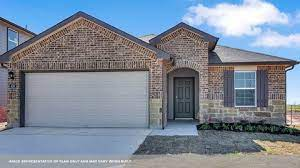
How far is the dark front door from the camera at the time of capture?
1916 centimetres

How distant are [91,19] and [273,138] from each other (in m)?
8.63

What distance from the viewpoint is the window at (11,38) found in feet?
72.3

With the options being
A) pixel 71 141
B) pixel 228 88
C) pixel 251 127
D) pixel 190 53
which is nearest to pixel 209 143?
pixel 71 141

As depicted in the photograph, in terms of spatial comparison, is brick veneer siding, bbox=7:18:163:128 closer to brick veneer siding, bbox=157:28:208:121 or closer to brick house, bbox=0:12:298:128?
brick house, bbox=0:12:298:128

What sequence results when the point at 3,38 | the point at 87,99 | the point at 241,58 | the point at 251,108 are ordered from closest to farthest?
1. the point at 87,99
2. the point at 251,108
3. the point at 241,58
4. the point at 3,38

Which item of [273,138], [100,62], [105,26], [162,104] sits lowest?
[273,138]

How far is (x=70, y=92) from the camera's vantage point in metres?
15.5

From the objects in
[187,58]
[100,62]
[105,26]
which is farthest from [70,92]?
[187,58]

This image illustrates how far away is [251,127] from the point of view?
15.0 metres

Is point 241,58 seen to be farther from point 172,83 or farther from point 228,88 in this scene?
point 172,83

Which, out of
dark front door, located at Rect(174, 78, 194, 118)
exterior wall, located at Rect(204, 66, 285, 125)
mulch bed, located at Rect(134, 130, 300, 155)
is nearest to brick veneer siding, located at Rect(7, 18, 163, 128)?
mulch bed, located at Rect(134, 130, 300, 155)

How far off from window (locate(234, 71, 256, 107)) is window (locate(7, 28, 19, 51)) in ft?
45.7

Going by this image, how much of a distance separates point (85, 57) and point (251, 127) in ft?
24.7

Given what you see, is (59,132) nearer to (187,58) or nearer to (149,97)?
(149,97)
